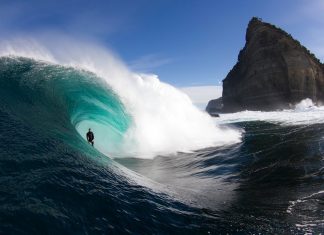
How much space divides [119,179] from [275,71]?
260ft

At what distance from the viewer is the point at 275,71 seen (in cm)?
7981

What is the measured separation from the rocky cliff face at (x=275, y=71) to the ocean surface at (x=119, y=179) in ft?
222

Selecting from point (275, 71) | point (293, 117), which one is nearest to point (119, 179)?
point (293, 117)

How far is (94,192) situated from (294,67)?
7998cm

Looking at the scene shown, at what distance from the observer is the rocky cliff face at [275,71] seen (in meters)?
78.1

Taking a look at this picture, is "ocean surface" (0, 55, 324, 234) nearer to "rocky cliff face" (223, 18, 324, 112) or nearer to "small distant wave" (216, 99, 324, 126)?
"small distant wave" (216, 99, 324, 126)

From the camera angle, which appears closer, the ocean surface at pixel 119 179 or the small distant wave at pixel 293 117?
the ocean surface at pixel 119 179

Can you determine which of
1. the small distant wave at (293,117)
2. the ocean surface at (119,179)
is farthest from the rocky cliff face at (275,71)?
the ocean surface at (119,179)

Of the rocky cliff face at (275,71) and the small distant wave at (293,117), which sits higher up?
the rocky cliff face at (275,71)

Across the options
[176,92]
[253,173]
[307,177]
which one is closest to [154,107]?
[176,92]

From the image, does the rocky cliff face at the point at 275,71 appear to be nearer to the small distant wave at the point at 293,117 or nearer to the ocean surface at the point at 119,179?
the small distant wave at the point at 293,117

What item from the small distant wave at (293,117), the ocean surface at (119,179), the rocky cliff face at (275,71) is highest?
the rocky cliff face at (275,71)

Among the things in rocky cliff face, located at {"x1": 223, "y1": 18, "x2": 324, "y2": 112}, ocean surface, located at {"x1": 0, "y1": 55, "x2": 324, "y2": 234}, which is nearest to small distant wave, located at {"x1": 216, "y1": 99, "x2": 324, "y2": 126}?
rocky cliff face, located at {"x1": 223, "y1": 18, "x2": 324, "y2": 112}

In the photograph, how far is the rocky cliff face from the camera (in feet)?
256
